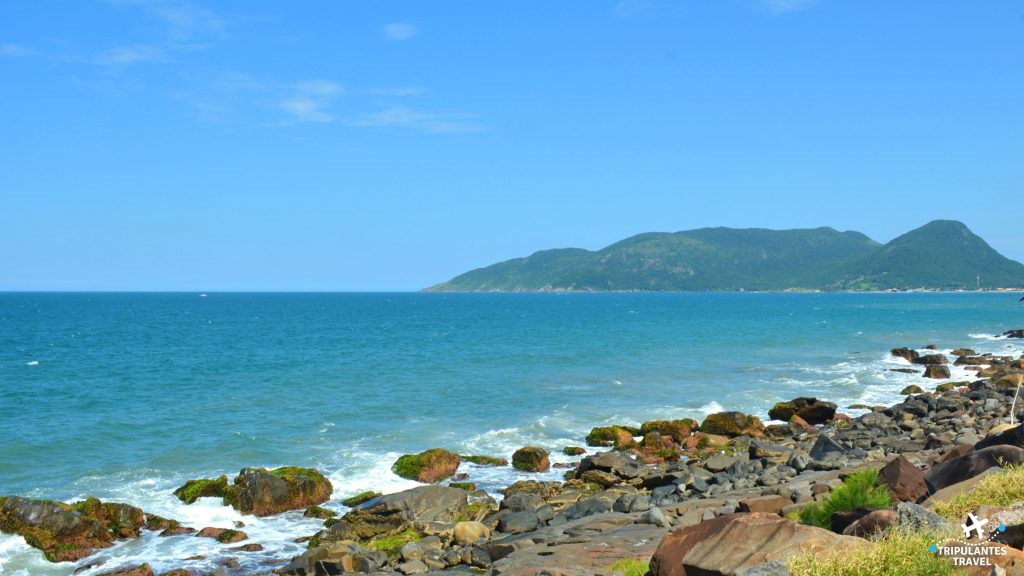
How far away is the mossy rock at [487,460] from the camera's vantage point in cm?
2880

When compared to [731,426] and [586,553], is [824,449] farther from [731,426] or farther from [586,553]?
[586,553]

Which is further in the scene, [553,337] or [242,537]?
[553,337]

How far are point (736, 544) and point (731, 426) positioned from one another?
2561cm

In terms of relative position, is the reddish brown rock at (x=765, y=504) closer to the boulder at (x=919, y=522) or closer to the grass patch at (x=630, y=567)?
the grass patch at (x=630, y=567)

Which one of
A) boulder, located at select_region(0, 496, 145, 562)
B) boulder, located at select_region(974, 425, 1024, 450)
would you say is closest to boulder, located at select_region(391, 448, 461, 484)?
boulder, located at select_region(0, 496, 145, 562)

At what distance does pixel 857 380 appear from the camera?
51.2 metres

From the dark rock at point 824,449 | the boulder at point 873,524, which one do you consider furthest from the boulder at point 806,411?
the boulder at point 873,524

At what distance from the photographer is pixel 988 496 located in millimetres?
10859

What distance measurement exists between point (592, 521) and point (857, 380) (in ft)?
127

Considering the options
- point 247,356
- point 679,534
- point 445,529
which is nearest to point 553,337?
point 247,356

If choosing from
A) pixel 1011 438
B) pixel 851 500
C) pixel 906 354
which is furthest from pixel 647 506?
pixel 906 354

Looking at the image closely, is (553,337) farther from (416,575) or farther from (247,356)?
(416,575)

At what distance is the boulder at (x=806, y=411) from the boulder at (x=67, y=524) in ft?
95.4

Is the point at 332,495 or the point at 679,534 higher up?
the point at 679,534
